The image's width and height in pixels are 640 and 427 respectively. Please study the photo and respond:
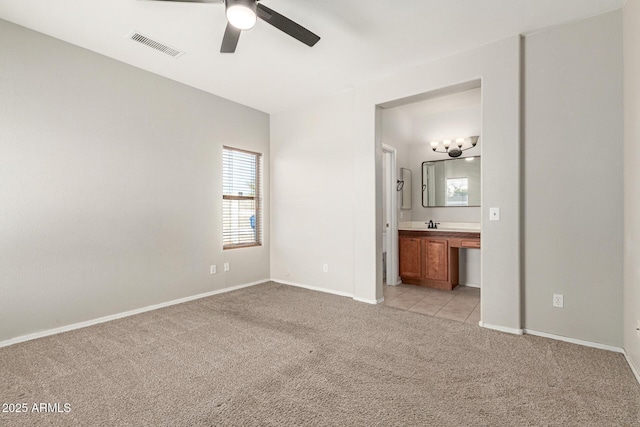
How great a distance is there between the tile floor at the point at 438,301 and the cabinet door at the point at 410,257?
0.21 m

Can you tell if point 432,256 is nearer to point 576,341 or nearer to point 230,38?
point 576,341

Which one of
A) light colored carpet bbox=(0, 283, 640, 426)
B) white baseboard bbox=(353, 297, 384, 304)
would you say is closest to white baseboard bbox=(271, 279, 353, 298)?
white baseboard bbox=(353, 297, 384, 304)

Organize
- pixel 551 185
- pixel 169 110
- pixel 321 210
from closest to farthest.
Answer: pixel 551 185, pixel 169 110, pixel 321 210

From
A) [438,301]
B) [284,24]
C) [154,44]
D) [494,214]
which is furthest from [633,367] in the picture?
[154,44]

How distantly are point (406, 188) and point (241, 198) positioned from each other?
9.05 ft

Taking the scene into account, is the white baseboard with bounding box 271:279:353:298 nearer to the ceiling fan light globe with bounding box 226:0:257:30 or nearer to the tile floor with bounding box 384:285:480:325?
the tile floor with bounding box 384:285:480:325

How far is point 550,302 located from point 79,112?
4857mm

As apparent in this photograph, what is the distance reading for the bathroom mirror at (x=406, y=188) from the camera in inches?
212

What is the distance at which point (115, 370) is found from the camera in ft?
7.64

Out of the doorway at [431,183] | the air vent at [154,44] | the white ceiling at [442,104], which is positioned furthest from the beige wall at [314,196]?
the air vent at [154,44]

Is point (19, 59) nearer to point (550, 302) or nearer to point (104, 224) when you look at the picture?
point (104, 224)

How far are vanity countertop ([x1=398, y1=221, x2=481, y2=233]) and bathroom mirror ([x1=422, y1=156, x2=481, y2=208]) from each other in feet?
1.02

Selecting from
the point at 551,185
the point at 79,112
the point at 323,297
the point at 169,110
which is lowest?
the point at 323,297

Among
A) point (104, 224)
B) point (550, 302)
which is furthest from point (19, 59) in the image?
point (550, 302)
